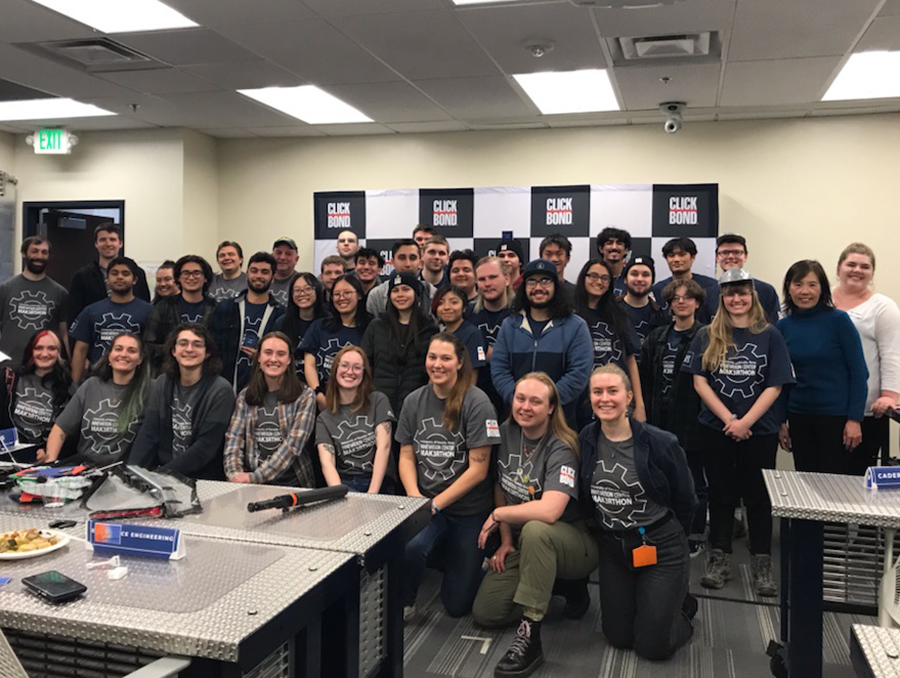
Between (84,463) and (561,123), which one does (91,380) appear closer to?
(84,463)

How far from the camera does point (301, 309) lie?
411 centimetres

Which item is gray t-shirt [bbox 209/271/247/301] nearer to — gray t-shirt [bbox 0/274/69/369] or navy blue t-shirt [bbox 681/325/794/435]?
gray t-shirt [bbox 0/274/69/369]

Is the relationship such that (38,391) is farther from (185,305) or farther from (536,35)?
(536,35)

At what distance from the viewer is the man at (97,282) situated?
4734 mm

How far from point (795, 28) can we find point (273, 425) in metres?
3.11

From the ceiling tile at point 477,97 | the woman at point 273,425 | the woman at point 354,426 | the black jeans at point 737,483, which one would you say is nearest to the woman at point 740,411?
the black jeans at point 737,483

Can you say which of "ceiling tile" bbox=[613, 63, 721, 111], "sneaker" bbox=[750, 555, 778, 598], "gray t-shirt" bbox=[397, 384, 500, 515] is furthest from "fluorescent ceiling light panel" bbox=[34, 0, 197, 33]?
"sneaker" bbox=[750, 555, 778, 598]

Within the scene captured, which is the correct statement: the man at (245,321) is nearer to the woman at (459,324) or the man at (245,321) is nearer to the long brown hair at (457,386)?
the woman at (459,324)

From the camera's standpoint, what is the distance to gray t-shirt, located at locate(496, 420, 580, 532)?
2893 millimetres

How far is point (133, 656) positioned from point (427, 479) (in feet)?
5.82

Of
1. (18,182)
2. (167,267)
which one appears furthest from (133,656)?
(18,182)

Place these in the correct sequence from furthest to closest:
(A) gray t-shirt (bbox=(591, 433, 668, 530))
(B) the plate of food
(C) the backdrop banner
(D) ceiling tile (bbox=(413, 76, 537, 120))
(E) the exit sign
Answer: (E) the exit sign → (C) the backdrop banner → (D) ceiling tile (bbox=(413, 76, 537, 120)) → (A) gray t-shirt (bbox=(591, 433, 668, 530)) → (B) the plate of food

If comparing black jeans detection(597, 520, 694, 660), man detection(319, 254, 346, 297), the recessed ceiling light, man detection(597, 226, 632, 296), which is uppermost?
the recessed ceiling light

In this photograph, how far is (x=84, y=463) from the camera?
2549 millimetres
